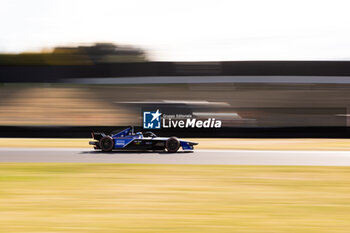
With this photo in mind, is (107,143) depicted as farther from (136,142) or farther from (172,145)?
(172,145)

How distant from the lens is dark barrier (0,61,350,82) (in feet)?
63.8

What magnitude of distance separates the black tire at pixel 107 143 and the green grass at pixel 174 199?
318 centimetres

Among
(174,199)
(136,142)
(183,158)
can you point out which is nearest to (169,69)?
(136,142)

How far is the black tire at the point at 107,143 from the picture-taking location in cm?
1177

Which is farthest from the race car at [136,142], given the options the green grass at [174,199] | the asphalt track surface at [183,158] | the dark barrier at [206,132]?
the dark barrier at [206,132]

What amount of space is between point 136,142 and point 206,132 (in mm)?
6570

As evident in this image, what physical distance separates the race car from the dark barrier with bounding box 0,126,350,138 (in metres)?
5.88

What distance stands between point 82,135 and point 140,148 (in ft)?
22.3

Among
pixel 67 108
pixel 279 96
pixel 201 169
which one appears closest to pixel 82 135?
pixel 67 108

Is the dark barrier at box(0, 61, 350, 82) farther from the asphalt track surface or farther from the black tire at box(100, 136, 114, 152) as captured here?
the black tire at box(100, 136, 114, 152)

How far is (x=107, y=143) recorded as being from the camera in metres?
11.8

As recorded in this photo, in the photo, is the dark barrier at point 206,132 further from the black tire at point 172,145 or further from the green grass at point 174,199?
the green grass at point 174,199

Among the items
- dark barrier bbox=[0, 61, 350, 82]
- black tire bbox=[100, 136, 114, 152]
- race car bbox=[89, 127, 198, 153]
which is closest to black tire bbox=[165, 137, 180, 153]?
race car bbox=[89, 127, 198, 153]

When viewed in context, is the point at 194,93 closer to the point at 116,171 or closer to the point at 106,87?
the point at 106,87
